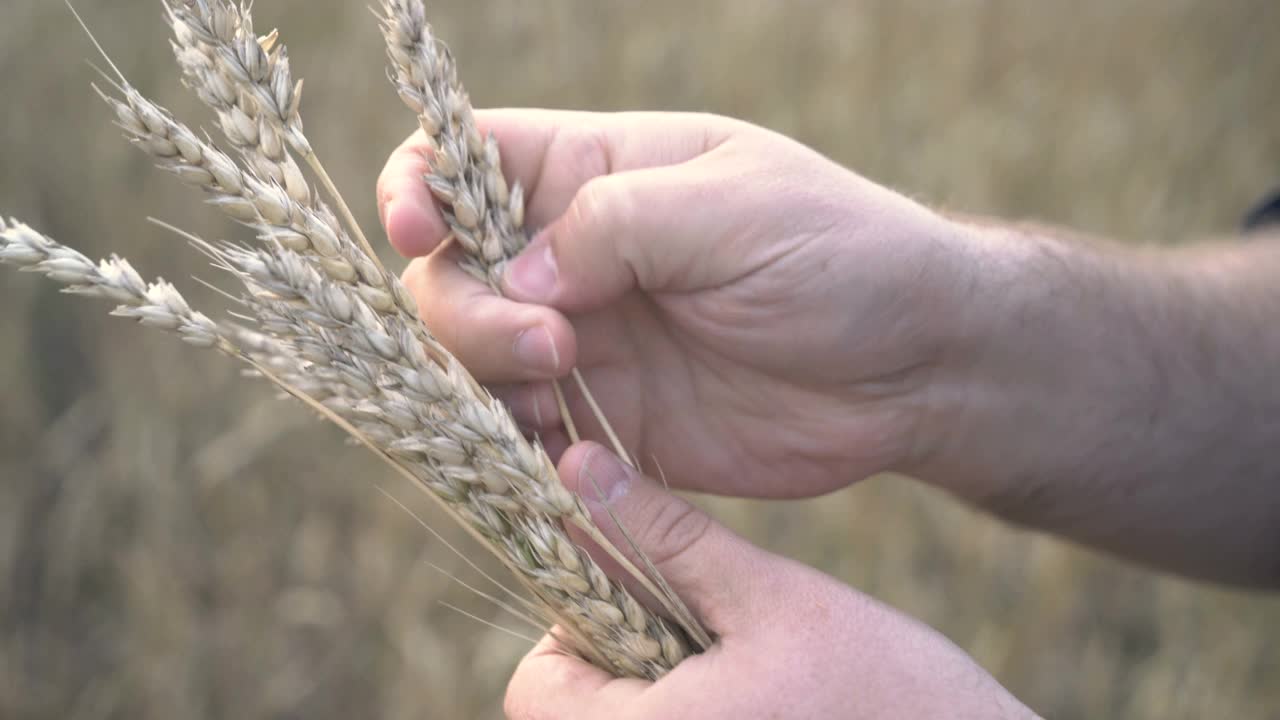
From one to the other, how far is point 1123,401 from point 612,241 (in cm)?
94

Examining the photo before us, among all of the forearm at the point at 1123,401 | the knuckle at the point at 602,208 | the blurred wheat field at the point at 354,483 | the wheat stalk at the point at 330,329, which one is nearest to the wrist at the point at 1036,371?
the forearm at the point at 1123,401

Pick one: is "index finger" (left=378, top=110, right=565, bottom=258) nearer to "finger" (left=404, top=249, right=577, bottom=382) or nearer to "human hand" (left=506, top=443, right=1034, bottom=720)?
"finger" (left=404, top=249, right=577, bottom=382)

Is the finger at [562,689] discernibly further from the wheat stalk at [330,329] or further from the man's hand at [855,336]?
the man's hand at [855,336]

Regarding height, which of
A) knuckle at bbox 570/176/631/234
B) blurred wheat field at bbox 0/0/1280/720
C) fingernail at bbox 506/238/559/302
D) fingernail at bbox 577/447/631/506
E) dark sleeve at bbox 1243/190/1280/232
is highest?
knuckle at bbox 570/176/631/234

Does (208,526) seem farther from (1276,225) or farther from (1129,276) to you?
(1276,225)

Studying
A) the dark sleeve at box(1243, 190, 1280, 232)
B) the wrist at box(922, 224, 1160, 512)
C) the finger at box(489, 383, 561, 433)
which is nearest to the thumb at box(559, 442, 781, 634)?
the finger at box(489, 383, 561, 433)

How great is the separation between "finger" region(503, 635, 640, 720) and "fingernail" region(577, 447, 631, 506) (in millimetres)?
198

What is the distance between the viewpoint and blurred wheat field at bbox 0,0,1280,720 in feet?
6.34

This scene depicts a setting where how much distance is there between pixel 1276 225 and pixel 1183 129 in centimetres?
168

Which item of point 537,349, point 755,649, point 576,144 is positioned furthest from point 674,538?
point 576,144

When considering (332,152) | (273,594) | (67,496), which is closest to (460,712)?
(273,594)

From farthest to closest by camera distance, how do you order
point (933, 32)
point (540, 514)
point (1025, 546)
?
point (933, 32), point (1025, 546), point (540, 514)

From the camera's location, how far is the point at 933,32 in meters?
3.70

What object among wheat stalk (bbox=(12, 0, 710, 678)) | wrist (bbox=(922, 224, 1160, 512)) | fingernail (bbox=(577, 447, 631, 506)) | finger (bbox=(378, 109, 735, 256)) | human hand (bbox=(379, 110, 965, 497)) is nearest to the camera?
wheat stalk (bbox=(12, 0, 710, 678))
